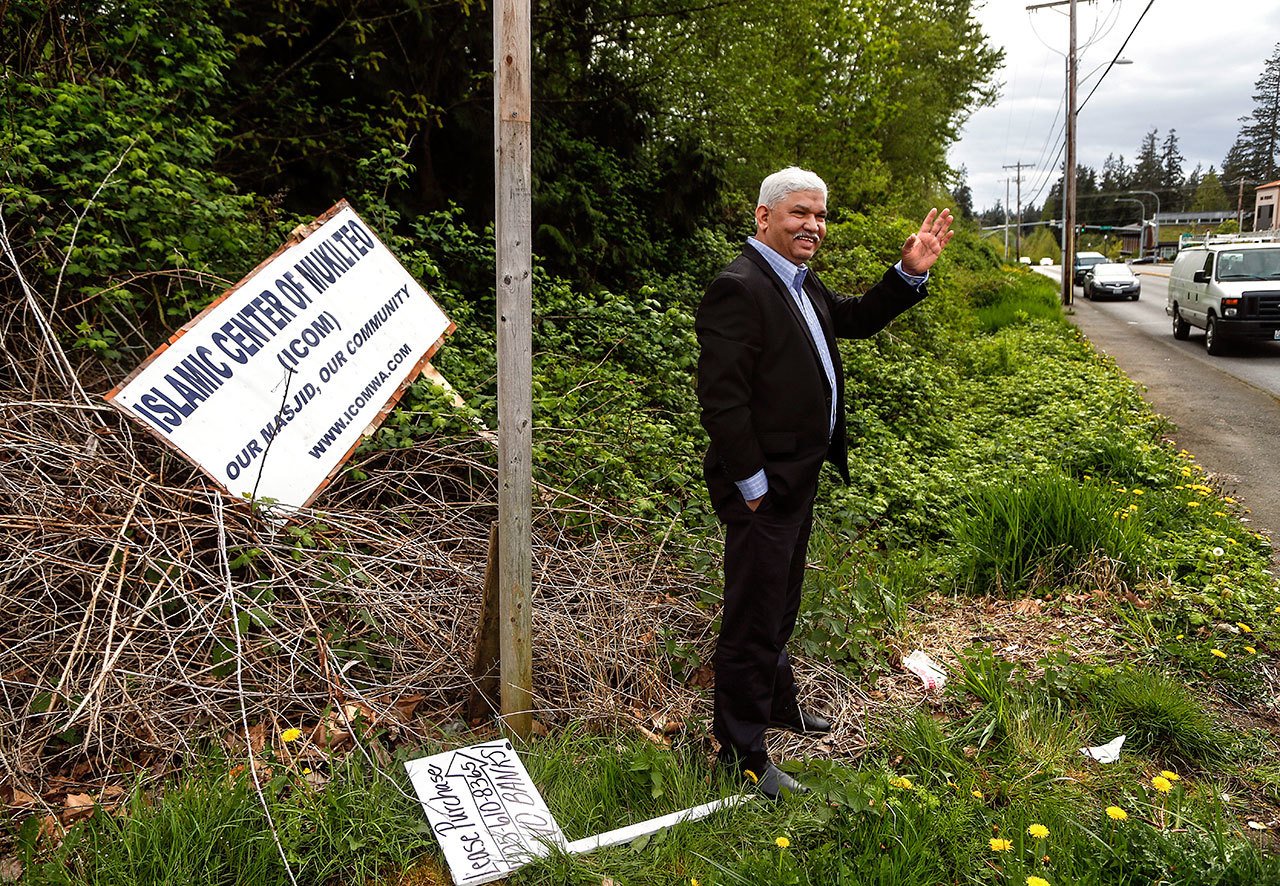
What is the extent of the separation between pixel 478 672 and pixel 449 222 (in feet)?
12.9

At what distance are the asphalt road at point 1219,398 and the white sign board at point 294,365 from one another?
5565 mm

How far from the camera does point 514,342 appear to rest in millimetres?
2863

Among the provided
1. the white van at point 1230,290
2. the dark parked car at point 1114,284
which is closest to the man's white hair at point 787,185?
the white van at point 1230,290

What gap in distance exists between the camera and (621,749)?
2988 mm

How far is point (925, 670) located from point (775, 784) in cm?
115

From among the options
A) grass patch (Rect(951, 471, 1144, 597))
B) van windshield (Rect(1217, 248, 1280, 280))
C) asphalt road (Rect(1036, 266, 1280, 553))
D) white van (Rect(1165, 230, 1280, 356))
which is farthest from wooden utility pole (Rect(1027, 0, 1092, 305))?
grass patch (Rect(951, 471, 1144, 597))

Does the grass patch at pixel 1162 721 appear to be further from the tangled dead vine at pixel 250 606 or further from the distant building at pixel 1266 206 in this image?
the distant building at pixel 1266 206

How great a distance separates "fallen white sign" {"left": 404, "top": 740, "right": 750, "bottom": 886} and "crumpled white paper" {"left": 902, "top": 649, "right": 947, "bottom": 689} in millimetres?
1239

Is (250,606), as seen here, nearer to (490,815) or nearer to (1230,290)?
(490,815)

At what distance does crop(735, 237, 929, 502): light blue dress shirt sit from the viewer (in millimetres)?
2781

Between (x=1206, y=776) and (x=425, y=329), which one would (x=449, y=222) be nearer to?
(x=425, y=329)

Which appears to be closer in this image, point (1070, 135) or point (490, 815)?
point (490, 815)

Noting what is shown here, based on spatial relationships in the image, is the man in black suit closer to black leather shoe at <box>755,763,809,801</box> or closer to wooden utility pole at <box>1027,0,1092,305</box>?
black leather shoe at <box>755,763,809,801</box>

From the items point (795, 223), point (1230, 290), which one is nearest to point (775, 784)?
point (795, 223)
